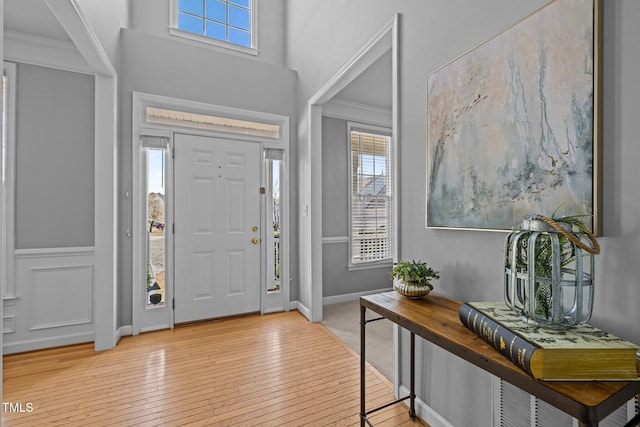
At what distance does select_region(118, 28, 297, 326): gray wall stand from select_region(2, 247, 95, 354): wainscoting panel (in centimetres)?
28

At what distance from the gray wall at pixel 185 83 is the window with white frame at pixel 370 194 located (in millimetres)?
923

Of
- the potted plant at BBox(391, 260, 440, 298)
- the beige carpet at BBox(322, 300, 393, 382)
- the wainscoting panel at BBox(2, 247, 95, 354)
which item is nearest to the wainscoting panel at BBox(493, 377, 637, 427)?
the potted plant at BBox(391, 260, 440, 298)

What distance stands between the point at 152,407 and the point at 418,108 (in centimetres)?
244

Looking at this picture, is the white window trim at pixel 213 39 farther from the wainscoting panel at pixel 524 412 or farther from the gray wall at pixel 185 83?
the wainscoting panel at pixel 524 412

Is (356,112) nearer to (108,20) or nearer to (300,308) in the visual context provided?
(300,308)

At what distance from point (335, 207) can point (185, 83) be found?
2225mm

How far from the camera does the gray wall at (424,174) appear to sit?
3.13 ft

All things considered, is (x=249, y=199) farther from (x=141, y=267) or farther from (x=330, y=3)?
(x=330, y=3)

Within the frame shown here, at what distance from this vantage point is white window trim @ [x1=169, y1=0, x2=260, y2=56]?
3583 mm

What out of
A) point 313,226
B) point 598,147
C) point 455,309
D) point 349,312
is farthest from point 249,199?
point 598,147

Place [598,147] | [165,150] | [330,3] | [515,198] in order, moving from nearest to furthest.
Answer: [598,147]
[515,198]
[330,3]
[165,150]

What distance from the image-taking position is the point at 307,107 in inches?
131

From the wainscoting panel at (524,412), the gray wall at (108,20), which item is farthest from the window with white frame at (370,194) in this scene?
the wainscoting panel at (524,412)

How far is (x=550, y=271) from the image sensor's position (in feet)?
3.06
